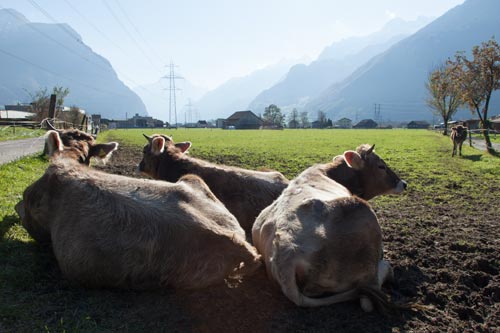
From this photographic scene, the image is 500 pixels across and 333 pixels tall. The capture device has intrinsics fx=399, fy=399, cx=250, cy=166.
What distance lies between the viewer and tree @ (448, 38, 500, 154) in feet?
86.3

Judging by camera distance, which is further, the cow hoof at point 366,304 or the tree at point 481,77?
the tree at point 481,77

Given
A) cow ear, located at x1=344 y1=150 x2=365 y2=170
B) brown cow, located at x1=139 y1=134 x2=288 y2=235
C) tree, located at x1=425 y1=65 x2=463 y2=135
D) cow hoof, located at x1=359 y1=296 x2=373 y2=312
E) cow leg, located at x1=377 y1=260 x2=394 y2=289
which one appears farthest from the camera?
tree, located at x1=425 y1=65 x2=463 y2=135

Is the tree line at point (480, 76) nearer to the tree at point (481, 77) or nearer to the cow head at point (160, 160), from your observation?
the tree at point (481, 77)

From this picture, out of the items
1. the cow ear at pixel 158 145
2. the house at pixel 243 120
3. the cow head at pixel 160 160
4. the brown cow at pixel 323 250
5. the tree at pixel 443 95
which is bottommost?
the brown cow at pixel 323 250

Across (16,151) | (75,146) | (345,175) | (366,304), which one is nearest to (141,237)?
(366,304)

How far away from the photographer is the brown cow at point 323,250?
424 cm

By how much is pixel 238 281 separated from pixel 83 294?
69.9 inches

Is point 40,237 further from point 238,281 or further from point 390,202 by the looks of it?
point 390,202

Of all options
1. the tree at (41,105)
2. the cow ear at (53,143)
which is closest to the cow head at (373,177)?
the cow ear at (53,143)

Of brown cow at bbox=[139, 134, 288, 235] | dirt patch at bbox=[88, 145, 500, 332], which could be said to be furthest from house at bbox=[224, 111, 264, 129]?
dirt patch at bbox=[88, 145, 500, 332]

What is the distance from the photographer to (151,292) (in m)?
4.52

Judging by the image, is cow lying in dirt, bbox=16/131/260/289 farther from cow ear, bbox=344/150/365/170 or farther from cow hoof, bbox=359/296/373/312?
cow ear, bbox=344/150/365/170

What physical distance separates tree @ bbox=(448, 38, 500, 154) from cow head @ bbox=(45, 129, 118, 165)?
78.9ft

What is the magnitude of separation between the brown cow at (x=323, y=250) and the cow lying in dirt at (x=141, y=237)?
1.79 feet
